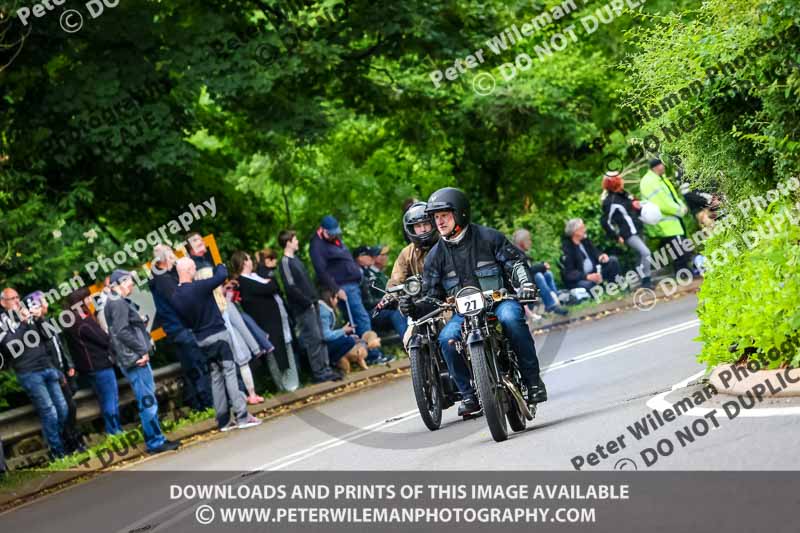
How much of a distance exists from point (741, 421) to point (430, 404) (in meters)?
3.84

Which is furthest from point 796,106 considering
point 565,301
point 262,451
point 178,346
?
point 565,301

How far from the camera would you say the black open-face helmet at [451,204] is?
38.8ft

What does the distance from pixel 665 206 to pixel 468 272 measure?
1281 cm

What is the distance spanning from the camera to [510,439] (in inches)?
454

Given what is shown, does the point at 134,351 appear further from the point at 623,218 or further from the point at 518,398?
the point at 623,218

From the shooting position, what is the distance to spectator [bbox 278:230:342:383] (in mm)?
19844

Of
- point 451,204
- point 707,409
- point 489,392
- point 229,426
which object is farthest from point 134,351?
point 707,409

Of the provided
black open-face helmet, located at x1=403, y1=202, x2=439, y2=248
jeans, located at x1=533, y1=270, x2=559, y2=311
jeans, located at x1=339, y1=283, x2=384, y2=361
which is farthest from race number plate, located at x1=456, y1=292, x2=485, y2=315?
jeans, located at x1=533, y1=270, x2=559, y2=311

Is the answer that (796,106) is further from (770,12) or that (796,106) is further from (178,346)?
(178,346)

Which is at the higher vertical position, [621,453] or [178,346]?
[178,346]

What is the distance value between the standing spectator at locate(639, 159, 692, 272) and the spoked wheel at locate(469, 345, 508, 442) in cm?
1342

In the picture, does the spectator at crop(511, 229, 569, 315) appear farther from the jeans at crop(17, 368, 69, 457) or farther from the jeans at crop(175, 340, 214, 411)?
the jeans at crop(17, 368, 69, 457)

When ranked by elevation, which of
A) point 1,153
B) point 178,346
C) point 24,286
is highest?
point 1,153

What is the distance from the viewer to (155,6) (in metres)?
21.0
